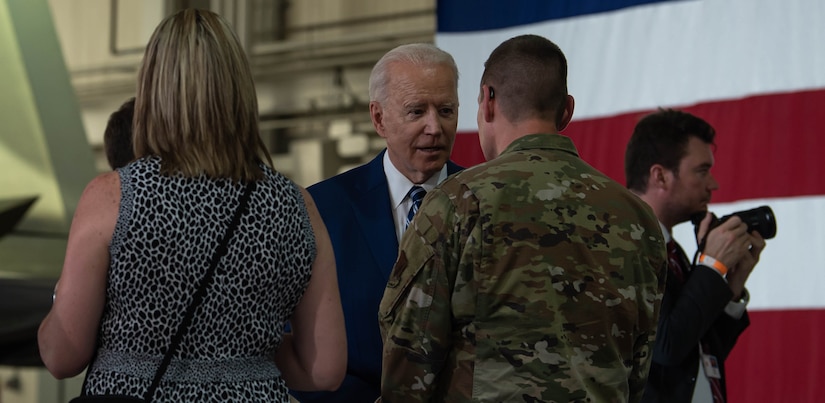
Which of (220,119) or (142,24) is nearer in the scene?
(220,119)

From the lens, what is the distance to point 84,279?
1485mm

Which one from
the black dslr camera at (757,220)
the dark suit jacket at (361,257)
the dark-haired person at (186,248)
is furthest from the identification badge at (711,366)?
the dark-haired person at (186,248)

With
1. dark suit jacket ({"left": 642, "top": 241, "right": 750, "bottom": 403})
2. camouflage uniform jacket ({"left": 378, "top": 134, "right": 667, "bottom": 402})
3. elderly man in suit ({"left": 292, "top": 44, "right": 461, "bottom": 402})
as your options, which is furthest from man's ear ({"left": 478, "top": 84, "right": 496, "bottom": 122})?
dark suit jacket ({"left": 642, "top": 241, "right": 750, "bottom": 403})

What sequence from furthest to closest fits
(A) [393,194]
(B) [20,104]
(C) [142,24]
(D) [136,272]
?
(C) [142,24]
(B) [20,104]
(A) [393,194]
(D) [136,272]

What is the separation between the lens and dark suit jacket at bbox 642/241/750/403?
8.14ft

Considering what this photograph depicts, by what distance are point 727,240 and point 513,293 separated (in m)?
1.26

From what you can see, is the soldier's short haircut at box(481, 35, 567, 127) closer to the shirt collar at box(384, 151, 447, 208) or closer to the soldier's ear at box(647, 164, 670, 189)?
the shirt collar at box(384, 151, 447, 208)

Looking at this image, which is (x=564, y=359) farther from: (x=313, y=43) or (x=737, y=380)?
(x=313, y=43)

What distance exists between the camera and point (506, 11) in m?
4.22

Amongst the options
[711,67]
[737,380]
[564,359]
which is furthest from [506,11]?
[564,359]

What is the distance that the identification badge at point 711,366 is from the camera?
2590 millimetres

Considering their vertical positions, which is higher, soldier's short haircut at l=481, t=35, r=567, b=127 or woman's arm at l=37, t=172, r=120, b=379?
soldier's short haircut at l=481, t=35, r=567, b=127

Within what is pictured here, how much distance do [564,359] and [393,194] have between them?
2.84 feet

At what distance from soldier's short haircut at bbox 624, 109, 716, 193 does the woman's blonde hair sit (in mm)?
1456
